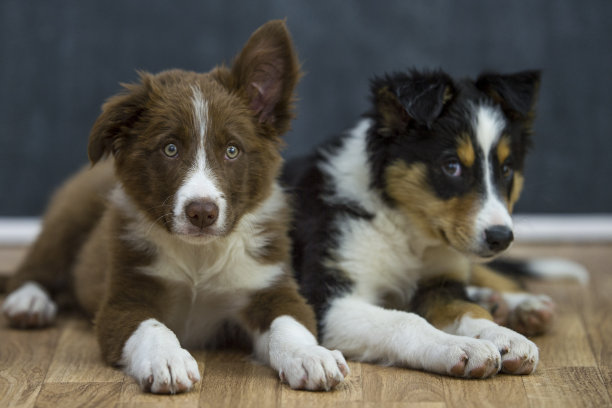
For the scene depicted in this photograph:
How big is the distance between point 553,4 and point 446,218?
2.37 metres

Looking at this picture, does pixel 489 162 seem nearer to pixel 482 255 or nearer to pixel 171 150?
pixel 482 255

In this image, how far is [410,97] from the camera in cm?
369

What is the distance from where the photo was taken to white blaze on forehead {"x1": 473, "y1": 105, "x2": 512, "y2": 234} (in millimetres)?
3551

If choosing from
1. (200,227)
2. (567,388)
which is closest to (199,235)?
(200,227)

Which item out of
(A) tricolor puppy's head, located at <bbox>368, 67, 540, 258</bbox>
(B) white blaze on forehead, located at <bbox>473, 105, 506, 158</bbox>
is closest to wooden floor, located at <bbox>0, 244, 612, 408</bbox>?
(A) tricolor puppy's head, located at <bbox>368, 67, 540, 258</bbox>

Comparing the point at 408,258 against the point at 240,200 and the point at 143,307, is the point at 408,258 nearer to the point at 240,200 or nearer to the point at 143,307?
the point at 240,200

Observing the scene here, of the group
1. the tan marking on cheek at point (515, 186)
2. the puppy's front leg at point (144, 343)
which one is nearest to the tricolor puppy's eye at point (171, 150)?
the puppy's front leg at point (144, 343)

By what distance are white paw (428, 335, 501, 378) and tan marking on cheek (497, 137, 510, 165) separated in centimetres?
77

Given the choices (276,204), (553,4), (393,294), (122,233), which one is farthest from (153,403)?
(553,4)

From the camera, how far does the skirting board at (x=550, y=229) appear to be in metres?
5.74

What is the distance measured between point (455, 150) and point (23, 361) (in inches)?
71.7

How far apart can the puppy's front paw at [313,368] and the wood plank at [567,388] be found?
642 mm

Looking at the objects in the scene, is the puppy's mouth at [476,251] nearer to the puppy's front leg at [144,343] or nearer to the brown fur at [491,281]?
the brown fur at [491,281]

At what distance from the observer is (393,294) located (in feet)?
13.1
